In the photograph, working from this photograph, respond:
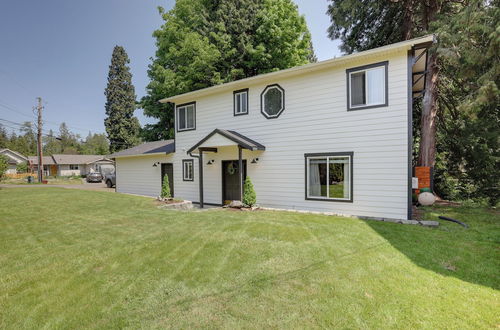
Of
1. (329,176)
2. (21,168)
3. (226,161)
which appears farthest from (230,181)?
(21,168)

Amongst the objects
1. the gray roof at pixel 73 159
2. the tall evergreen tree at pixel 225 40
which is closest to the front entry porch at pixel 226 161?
the tall evergreen tree at pixel 225 40

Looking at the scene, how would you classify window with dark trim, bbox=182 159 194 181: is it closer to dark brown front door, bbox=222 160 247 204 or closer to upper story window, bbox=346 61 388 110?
dark brown front door, bbox=222 160 247 204

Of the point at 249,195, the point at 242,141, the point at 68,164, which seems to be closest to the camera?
the point at 249,195

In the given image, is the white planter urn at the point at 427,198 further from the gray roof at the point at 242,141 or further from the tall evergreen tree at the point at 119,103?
the tall evergreen tree at the point at 119,103

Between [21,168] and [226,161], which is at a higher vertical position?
[226,161]

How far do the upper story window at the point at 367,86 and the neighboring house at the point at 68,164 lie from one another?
4088 cm

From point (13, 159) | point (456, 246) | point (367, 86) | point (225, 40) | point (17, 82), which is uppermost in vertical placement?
point (17, 82)

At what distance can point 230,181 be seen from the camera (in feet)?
34.3

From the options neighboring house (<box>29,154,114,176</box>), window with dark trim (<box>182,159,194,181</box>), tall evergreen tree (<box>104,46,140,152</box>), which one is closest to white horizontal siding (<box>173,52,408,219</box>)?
window with dark trim (<box>182,159,194,181</box>)

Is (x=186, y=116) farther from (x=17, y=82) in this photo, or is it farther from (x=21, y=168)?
(x=21, y=168)

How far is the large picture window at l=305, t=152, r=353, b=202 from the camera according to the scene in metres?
7.61

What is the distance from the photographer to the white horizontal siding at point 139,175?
13281 millimetres

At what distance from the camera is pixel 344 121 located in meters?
7.64

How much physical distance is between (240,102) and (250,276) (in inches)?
304
